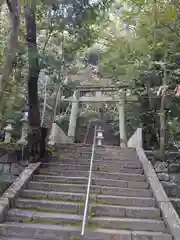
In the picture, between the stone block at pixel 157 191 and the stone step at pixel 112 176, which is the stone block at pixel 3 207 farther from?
the stone block at pixel 157 191

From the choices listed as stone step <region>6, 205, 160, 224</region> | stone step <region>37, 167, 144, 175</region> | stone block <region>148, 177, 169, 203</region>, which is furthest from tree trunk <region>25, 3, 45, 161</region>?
stone block <region>148, 177, 169, 203</region>

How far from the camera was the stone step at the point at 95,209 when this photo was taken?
13.9 feet

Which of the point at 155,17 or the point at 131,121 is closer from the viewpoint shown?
the point at 155,17

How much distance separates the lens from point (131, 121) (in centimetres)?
980

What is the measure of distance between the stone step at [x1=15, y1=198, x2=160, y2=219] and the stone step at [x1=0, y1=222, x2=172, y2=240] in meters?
0.53

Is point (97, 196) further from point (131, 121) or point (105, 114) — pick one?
point (105, 114)

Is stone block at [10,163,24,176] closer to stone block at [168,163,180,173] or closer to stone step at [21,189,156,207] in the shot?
stone step at [21,189,156,207]

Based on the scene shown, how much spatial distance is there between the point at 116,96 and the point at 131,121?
1155 millimetres

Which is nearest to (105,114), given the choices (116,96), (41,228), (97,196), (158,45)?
(116,96)

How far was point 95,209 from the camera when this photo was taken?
428 centimetres

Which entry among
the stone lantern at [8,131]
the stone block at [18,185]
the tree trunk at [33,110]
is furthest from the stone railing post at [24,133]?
the stone block at [18,185]

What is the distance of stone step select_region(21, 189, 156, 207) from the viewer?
457 cm

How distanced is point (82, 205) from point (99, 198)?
0.41m

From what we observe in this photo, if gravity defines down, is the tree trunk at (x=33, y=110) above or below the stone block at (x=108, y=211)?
above
